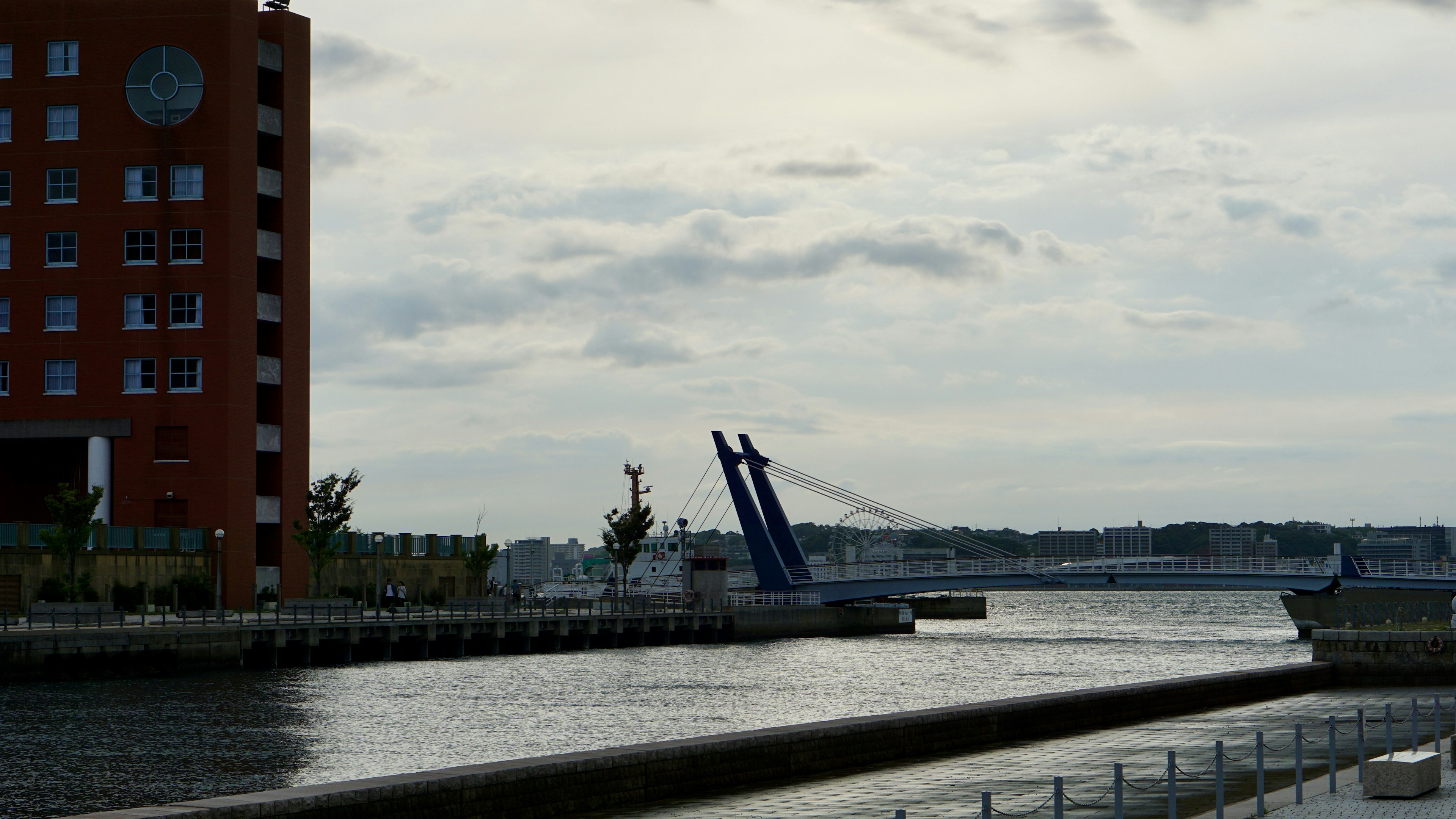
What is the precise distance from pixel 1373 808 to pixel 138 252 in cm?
6599

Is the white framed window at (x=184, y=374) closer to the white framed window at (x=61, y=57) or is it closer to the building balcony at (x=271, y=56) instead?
the white framed window at (x=61, y=57)

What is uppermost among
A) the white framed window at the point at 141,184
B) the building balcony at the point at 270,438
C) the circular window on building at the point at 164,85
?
the circular window on building at the point at 164,85

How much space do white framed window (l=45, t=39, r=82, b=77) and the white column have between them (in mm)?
16986

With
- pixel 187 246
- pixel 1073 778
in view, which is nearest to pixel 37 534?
pixel 187 246

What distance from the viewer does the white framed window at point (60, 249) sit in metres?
72.9

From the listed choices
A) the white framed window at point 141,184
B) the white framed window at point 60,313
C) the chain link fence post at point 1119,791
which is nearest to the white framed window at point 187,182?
the white framed window at point 141,184

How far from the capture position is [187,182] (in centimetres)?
7256

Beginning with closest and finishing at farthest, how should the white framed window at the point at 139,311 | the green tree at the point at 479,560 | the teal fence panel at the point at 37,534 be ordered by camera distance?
the teal fence panel at the point at 37,534
the white framed window at the point at 139,311
the green tree at the point at 479,560

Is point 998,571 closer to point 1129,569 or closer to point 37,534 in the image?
point 1129,569

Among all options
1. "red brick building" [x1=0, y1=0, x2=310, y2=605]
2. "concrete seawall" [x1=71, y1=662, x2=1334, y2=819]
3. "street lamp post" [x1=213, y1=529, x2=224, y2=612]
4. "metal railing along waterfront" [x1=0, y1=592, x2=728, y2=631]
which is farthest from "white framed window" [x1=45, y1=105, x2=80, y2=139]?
"concrete seawall" [x1=71, y1=662, x2=1334, y2=819]

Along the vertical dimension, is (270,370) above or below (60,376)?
above

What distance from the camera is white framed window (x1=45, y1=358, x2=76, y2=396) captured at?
7244cm

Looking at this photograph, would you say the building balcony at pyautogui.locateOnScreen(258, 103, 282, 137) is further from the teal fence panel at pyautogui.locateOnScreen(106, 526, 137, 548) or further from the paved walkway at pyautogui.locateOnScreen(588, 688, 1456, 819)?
the paved walkway at pyautogui.locateOnScreen(588, 688, 1456, 819)

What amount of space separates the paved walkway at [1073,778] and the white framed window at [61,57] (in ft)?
205
